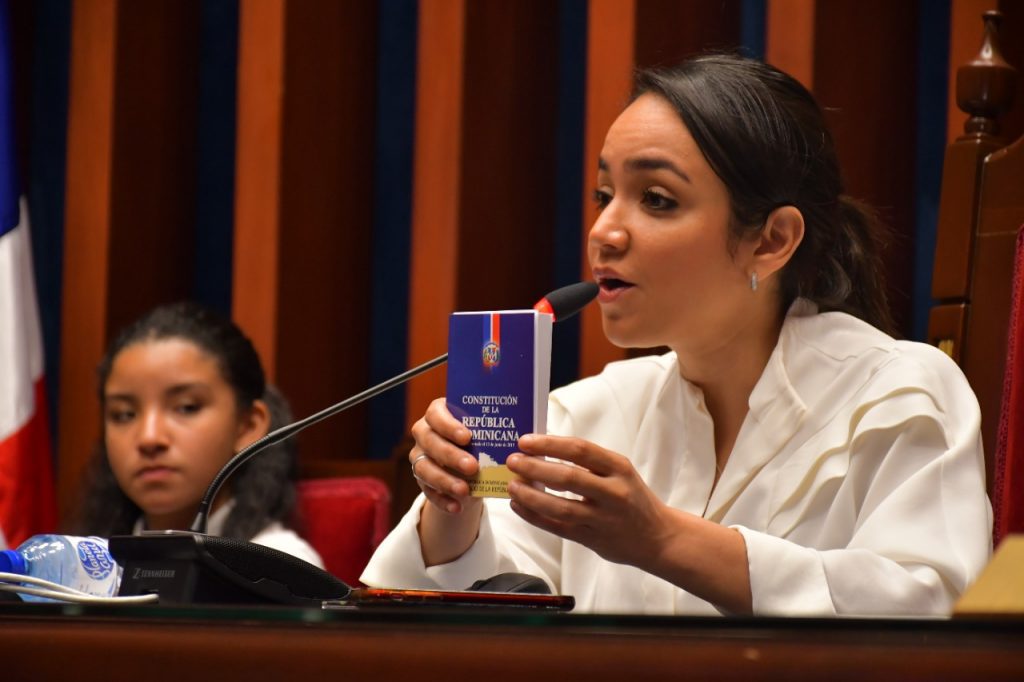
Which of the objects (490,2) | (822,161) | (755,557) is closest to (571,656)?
(755,557)

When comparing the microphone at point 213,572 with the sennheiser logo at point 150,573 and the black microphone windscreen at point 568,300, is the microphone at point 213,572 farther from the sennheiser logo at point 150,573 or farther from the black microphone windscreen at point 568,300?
the black microphone windscreen at point 568,300

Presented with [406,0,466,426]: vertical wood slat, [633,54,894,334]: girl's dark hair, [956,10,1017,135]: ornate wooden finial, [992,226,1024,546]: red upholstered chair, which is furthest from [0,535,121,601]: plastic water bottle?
[406,0,466,426]: vertical wood slat

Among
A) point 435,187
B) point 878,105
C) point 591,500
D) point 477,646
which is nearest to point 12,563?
point 591,500

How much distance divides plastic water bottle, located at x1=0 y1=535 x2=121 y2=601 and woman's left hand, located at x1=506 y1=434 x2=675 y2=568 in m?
0.36

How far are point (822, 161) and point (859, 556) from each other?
54 centimetres

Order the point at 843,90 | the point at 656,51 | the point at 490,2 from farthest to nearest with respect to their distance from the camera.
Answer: the point at 490,2 < the point at 656,51 < the point at 843,90

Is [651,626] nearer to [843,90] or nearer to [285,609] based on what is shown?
[285,609]

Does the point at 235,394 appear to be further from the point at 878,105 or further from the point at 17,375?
the point at 878,105

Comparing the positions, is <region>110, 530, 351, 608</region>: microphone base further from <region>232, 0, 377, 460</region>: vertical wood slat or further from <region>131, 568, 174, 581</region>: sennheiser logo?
<region>232, 0, 377, 460</region>: vertical wood slat

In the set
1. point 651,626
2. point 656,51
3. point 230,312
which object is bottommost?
point 230,312

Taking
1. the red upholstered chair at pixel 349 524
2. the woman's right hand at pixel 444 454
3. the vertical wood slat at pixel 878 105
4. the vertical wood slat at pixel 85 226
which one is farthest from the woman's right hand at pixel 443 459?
the vertical wood slat at pixel 85 226

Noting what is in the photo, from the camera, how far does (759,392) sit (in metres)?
1.40

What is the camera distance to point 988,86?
5.39 ft

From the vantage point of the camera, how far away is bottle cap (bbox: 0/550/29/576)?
1.01 meters
